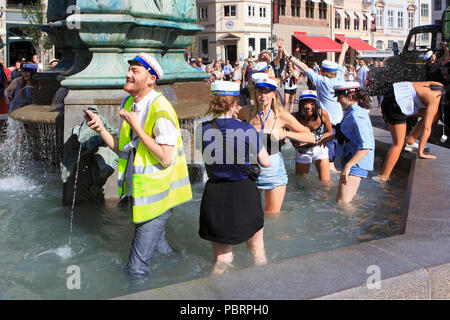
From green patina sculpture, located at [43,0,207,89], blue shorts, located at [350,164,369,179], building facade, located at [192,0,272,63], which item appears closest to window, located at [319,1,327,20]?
building facade, located at [192,0,272,63]

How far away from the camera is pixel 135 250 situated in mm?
3896

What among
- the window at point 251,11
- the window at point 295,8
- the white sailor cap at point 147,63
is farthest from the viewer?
the window at point 295,8

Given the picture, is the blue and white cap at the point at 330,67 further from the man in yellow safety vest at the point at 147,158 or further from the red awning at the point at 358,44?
the red awning at the point at 358,44

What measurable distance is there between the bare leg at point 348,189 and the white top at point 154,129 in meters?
2.74

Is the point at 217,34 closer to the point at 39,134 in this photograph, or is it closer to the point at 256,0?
the point at 256,0

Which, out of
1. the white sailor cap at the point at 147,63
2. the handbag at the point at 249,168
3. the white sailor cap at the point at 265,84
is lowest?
the handbag at the point at 249,168

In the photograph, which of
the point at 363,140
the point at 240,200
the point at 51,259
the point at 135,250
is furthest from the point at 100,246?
the point at 363,140

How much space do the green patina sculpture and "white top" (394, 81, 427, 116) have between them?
2.47 m

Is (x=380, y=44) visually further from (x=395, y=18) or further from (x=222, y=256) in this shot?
(x=222, y=256)

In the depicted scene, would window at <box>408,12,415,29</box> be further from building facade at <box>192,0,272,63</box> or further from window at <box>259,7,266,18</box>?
building facade at <box>192,0,272,63</box>

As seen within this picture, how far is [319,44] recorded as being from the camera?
191ft

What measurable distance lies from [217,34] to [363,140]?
164 feet

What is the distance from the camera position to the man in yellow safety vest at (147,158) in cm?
371

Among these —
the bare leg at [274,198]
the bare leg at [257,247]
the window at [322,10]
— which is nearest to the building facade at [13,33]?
the window at [322,10]
